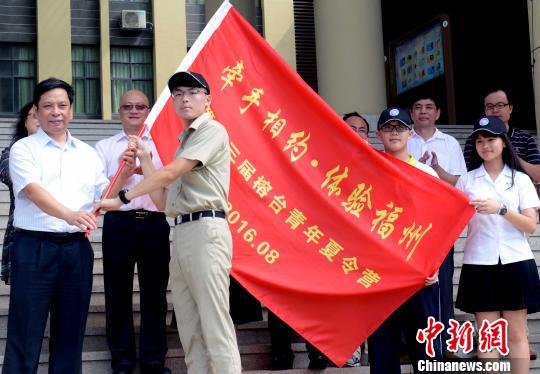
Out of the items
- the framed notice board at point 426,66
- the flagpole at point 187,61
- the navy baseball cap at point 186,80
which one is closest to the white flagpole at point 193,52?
the flagpole at point 187,61

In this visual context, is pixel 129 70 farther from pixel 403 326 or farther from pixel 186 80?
pixel 186 80

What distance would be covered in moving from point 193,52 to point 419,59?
11.7 m

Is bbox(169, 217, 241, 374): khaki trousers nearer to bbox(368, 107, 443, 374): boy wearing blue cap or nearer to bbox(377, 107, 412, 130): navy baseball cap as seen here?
bbox(368, 107, 443, 374): boy wearing blue cap

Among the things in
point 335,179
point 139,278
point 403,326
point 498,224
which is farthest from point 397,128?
point 139,278

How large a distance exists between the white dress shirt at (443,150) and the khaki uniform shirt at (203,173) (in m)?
2.45

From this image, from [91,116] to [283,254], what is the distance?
12742 millimetres

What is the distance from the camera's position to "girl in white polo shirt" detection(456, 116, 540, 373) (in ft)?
16.2

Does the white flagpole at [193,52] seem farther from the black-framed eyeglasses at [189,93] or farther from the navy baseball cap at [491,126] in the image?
the navy baseball cap at [491,126]

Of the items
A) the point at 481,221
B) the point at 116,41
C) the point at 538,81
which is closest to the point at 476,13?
the point at 538,81

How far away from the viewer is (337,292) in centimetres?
484

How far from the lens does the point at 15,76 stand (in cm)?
1666

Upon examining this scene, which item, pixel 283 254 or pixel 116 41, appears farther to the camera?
pixel 116 41

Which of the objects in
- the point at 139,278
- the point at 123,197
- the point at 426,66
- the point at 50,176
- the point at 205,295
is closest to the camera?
the point at 205,295

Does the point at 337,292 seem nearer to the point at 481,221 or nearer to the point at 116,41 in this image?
the point at 481,221
